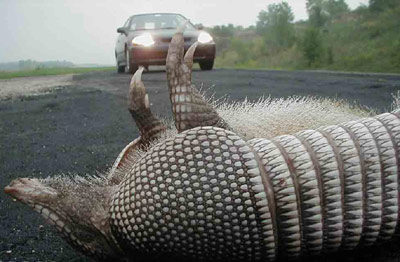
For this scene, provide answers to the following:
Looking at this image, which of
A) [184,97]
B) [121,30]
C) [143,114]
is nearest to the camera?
[184,97]

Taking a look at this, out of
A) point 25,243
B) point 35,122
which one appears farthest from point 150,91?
point 25,243

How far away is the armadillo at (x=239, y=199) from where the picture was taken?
6.00ft

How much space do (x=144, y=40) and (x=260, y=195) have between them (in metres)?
11.6

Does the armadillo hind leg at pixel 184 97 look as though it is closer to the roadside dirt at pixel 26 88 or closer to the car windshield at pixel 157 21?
the roadside dirt at pixel 26 88

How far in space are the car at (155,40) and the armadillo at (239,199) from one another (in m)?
10.7

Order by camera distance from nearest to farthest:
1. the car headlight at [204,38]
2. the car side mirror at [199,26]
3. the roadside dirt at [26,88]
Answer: the roadside dirt at [26,88] < the car headlight at [204,38] < the car side mirror at [199,26]

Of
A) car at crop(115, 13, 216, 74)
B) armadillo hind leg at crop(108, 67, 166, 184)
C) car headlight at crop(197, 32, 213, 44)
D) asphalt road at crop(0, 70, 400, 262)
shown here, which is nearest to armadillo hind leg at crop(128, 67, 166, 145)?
armadillo hind leg at crop(108, 67, 166, 184)

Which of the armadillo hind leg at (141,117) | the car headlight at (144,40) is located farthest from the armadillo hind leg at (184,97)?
the car headlight at (144,40)

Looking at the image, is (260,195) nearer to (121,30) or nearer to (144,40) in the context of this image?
(144,40)

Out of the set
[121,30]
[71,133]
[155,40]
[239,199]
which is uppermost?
[121,30]

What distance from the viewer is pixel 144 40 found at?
1298 cm

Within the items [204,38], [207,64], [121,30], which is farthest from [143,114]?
[207,64]

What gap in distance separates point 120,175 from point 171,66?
0.62m

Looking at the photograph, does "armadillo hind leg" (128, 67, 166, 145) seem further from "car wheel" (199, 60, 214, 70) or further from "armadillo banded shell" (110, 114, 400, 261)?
"car wheel" (199, 60, 214, 70)
